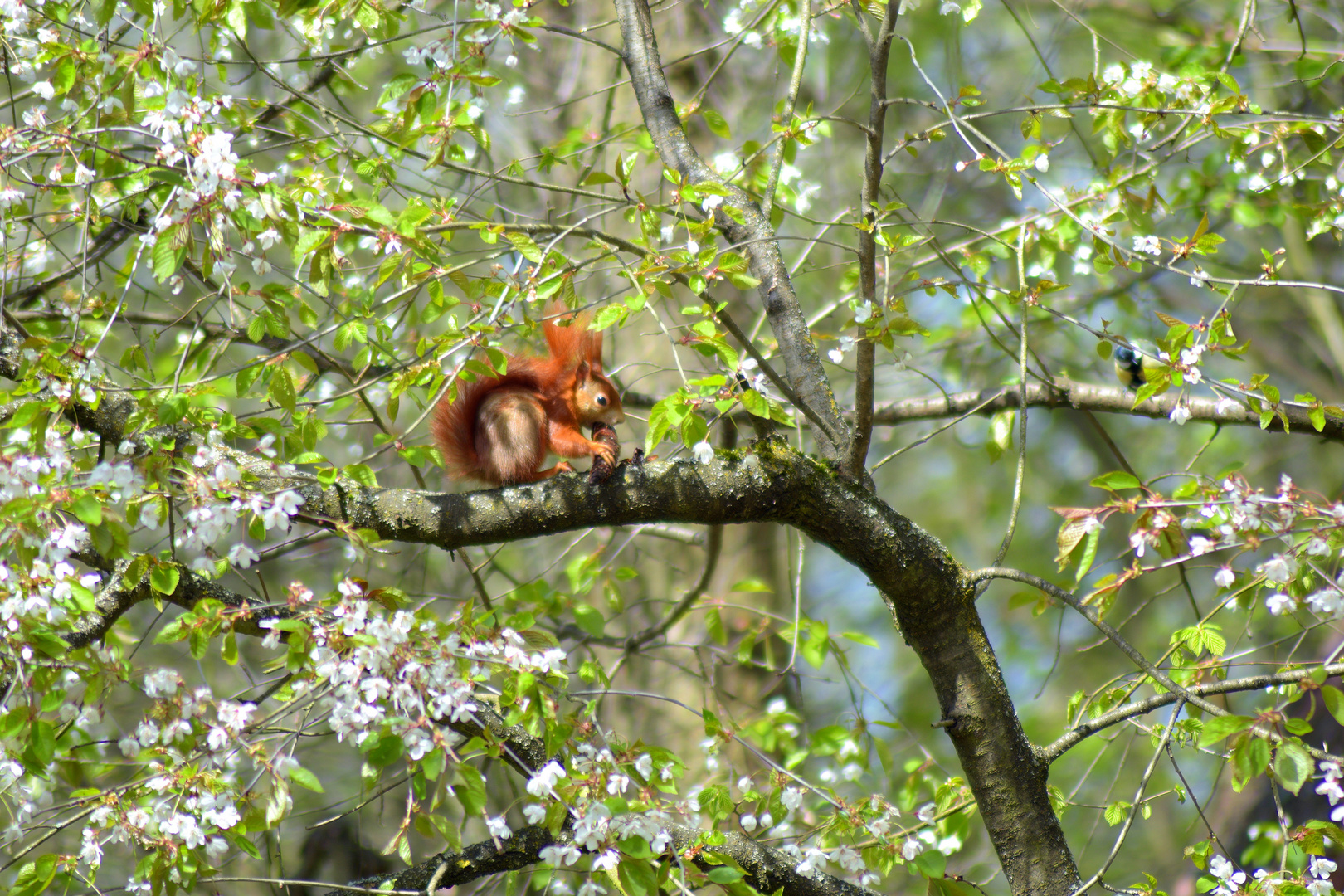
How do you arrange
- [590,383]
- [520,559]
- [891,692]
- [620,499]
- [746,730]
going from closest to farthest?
[620,499], [590,383], [746,730], [520,559], [891,692]

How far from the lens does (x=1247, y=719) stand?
1582 mm

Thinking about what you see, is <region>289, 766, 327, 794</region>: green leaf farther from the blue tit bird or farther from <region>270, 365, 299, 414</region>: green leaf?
the blue tit bird

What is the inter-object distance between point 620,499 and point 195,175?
3.04 ft

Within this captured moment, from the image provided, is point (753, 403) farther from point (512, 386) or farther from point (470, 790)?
point (512, 386)

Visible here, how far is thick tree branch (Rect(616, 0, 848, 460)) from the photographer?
2348mm

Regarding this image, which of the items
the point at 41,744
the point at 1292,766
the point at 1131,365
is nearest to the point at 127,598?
the point at 41,744

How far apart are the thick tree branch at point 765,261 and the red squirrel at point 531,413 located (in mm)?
448

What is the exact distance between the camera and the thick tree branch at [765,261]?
7.70 feet

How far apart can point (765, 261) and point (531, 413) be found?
66cm

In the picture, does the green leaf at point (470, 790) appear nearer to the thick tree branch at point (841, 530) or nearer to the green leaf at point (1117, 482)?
the thick tree branch at point (841, 530)

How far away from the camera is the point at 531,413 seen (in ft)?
8.52

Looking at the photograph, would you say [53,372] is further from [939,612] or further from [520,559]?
[520,559]

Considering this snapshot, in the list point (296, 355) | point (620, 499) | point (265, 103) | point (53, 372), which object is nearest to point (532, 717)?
point (620, 499)

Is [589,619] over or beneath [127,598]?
over
